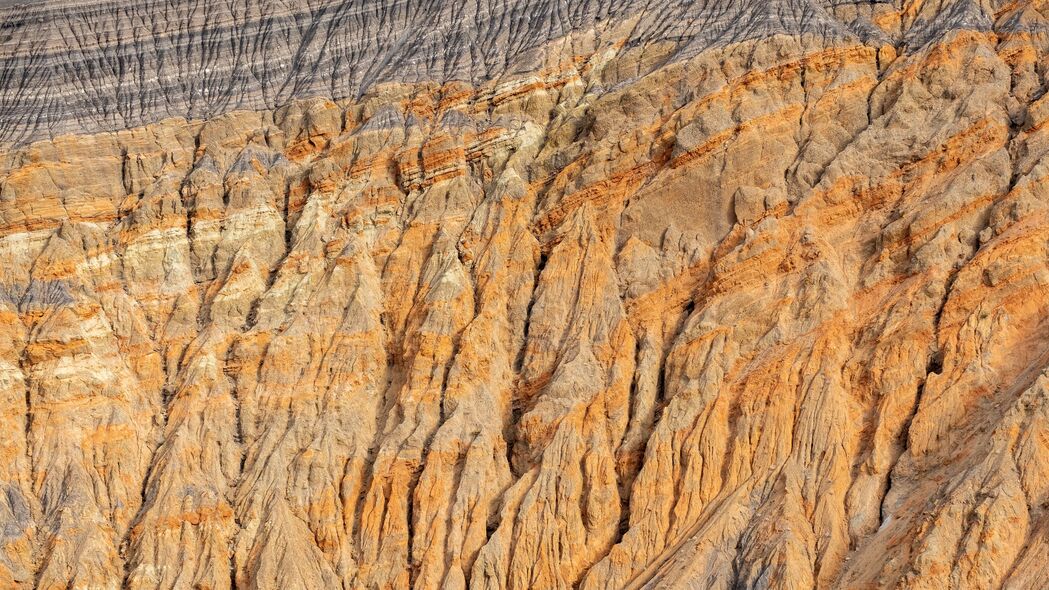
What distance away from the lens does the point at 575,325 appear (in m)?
64.1

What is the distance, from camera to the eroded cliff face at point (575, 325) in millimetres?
56344

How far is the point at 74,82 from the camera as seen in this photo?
80.7 metres

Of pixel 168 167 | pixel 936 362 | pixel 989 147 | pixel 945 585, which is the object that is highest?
pixel 168 167

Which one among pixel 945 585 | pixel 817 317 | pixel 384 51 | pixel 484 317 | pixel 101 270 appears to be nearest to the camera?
pixel 945 585

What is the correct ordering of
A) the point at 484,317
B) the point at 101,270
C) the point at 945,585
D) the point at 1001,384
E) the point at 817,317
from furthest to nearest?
the point at 101,270
the point at 484,317
the point at 817,317
the point at 1001,384
the point at 945,585

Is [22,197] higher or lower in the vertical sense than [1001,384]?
higher

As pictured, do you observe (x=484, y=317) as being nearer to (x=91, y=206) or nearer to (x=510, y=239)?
(x=510, y=239)

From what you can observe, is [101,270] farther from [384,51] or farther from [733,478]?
[733,478]

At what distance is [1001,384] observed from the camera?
5578 cm

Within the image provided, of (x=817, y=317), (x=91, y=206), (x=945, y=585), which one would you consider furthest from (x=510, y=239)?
(x=945, y=585)

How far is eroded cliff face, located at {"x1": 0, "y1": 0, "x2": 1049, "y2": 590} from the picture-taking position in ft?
185

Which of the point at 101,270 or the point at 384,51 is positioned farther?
the point at 384,51

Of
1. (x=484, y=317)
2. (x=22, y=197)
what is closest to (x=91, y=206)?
(x=22, y=197)

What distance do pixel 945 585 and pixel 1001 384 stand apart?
7.95 metres
